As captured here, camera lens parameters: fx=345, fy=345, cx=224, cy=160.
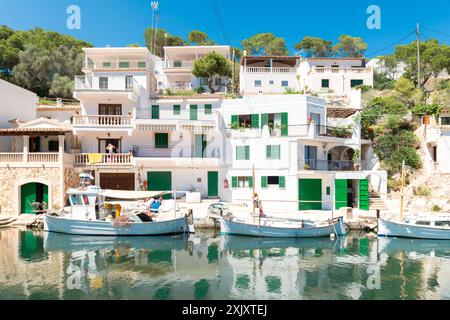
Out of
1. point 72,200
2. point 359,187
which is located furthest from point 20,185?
point 359,187

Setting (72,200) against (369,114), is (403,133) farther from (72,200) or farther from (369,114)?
(72,200)

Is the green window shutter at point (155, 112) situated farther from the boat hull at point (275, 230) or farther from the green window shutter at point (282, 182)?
the boat hull at point (275, 230)

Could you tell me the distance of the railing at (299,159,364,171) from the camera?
2800 cm

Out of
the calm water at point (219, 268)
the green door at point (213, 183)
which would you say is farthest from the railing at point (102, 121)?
the calm water at point (219, 268)

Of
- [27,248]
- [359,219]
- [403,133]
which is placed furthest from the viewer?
[403,133]

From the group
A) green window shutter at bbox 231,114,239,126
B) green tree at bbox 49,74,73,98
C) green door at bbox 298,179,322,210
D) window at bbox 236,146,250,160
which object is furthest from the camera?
green tree at bbox 49,74,73,98

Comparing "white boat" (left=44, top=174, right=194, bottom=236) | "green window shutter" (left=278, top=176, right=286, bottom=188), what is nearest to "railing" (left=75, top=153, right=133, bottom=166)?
"white boat" (left=44, top=174, right=194, bottom=236)

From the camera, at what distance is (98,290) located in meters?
13.1

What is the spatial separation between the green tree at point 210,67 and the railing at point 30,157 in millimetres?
19142

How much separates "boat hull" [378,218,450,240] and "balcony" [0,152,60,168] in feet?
76.7

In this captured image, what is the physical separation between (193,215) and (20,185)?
43.1ft

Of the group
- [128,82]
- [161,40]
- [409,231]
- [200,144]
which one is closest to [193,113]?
[200,144]

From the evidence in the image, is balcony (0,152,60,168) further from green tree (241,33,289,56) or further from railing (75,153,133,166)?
green tree (241,33,289,56)

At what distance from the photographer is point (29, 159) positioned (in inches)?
1014
